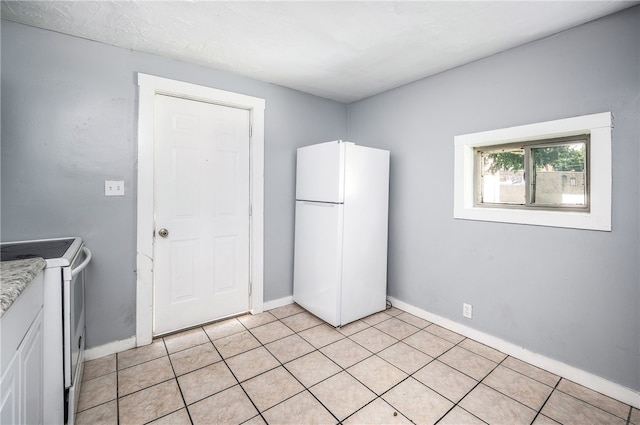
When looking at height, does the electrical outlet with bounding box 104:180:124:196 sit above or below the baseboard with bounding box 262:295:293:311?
above

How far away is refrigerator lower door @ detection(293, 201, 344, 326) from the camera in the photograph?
8.80 feet

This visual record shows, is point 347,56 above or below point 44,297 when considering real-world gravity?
above

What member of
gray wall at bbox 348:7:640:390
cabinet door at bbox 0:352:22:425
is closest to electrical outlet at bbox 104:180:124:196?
cabinet door at bbox 0:352:22:425

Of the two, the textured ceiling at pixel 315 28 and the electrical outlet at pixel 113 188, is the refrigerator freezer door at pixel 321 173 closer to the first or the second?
the textured ceiling at pixel 315 28

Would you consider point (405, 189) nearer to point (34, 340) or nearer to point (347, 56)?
point (347, 56)

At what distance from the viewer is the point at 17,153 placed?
192 cm

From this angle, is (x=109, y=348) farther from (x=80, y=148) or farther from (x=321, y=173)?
(x=321, y=173)

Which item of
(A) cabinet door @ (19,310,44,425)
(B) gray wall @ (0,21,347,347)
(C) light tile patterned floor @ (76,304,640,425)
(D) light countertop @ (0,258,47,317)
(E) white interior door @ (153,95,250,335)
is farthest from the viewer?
(E) white interior door @ (153,95,250,335)

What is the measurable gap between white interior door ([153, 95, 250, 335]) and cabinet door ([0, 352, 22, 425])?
150cm

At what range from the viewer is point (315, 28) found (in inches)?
78.4

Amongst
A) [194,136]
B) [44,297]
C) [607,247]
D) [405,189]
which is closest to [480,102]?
[405,189]

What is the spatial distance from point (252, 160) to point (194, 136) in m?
0.56

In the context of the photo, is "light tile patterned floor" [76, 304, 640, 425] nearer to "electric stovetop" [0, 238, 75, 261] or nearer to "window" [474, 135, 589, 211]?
"electric stovetop" [0, 238, 75, 261]

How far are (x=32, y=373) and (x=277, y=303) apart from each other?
2.12m
